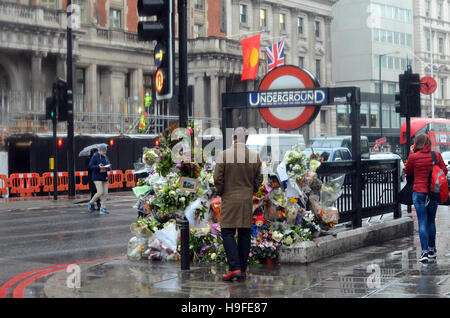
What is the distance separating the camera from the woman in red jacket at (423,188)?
1038 centimetres

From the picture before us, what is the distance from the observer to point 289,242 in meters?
9.99

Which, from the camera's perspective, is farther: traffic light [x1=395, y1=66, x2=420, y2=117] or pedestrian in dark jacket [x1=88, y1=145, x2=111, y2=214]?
pedestrian in dark jacket [x1=88, y1=145, x2=111, y2=214]

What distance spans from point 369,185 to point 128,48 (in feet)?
129

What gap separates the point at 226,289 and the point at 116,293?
123cm

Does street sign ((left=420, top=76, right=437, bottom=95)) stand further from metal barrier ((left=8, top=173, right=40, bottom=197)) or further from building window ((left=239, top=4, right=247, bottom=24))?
building window ((left=239, top=4, right=247, bottom=24))

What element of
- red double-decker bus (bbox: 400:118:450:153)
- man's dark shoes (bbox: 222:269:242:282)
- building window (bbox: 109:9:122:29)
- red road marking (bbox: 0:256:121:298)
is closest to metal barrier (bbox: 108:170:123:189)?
building window (bbox: 109:9:122:29)

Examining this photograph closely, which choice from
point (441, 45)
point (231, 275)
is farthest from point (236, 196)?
point (441, 45)

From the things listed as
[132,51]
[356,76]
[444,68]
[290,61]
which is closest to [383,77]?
[356,76]

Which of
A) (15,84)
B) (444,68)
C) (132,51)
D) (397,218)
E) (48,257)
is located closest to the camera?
(48,257)

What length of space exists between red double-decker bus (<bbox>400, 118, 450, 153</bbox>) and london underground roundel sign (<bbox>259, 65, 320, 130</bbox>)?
135ft

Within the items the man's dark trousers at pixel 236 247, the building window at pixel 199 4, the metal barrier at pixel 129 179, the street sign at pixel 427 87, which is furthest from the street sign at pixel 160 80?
the building window at pixel 199 4

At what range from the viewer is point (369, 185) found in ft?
41.1

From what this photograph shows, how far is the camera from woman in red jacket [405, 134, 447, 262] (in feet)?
34.0

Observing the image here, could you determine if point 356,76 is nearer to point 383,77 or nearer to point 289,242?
point 383,77
